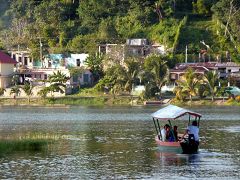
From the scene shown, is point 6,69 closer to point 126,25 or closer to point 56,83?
point 56,83

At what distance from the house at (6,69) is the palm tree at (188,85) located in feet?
81.8

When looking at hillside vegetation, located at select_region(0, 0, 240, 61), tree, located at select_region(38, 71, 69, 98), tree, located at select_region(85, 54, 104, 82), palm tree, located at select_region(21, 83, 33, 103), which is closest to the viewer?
tree, located at select_region(38, 71, 69, 98)

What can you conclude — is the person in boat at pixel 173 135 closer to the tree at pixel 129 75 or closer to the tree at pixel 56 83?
the tree at pixel 129 75

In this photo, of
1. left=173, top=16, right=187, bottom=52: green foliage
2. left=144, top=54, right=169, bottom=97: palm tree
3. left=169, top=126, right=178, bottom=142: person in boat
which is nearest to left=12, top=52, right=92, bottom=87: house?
left=173, top=16, right=187, bottom=52: green foliage

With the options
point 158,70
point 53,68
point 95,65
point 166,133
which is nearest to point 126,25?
point 95,65

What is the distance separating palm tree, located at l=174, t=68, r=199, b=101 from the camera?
8912cm

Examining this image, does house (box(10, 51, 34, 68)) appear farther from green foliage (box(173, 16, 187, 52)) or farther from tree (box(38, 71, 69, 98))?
green foliage (box(173, 16, 187, 52))

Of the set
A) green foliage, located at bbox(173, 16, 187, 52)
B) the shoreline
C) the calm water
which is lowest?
the calm water

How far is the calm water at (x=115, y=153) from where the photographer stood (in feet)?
111

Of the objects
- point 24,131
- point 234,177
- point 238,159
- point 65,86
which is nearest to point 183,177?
point 234,177

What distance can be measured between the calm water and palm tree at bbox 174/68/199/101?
19852mm

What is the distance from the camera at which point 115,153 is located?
40750mm

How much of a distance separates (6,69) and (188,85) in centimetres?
2765

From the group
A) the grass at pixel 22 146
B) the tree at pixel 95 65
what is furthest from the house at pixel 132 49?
the grass at pixel 22 146
